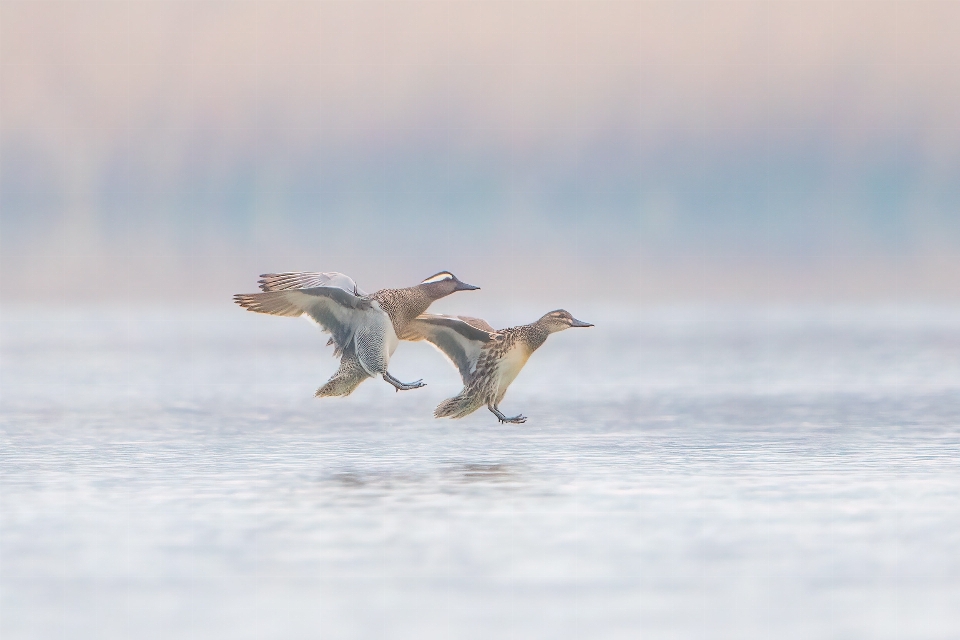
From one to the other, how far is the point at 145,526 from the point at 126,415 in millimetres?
10758

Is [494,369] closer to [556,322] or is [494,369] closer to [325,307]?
[556,322]

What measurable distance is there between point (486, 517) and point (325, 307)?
4.16 meters

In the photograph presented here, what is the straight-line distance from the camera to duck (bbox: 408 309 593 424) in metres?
16.1

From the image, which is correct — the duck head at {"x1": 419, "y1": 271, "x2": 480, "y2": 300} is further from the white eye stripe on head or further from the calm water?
the calm water

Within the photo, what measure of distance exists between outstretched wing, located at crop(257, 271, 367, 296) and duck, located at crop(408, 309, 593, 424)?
903 millimetres

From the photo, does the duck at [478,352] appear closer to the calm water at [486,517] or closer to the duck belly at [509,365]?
the duck belly at [509,365]

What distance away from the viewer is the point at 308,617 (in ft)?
30.0

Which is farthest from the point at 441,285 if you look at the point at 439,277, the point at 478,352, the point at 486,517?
the point at 486,517

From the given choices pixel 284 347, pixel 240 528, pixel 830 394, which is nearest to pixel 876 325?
pixel 284 347

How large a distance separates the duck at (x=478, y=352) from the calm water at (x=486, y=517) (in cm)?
61

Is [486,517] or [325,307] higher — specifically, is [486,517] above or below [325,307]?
below

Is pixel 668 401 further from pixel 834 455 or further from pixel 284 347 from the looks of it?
pixel 284 347

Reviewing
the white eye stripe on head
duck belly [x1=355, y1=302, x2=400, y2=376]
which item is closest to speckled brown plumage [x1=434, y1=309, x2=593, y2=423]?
the white eye stripe on head

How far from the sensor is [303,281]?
610 inches
